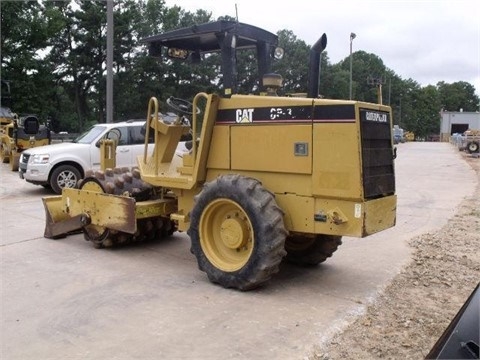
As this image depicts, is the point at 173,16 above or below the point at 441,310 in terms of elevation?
above

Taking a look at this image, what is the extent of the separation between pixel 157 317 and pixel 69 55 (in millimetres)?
37307

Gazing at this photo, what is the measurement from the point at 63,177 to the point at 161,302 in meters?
8.39

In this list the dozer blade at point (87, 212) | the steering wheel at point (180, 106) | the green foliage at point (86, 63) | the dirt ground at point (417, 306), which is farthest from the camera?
the green foliage at point (86, 63)

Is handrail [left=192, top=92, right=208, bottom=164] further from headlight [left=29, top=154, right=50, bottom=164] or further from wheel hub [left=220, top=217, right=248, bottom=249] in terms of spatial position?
headlight [left=29, top=154, right=50, bottom=164]

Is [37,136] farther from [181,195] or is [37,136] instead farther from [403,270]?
[403,270]

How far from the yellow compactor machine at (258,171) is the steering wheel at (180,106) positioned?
2cm

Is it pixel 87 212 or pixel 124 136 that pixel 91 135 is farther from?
pixel 87 212

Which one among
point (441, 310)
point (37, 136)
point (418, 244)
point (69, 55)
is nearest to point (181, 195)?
point (441, 310)

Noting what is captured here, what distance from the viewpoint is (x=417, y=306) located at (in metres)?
5.04

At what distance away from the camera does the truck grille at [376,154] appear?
4984mm

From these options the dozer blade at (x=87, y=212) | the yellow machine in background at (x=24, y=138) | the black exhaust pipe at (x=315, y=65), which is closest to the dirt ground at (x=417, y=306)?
the black exhaust pipe at (x=315, y=65)

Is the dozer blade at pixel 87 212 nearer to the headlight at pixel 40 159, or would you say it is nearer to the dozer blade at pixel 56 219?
the dozer blade at pixel 56 219

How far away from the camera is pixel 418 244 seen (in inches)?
305

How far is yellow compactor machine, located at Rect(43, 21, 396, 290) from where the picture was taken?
4.97m
